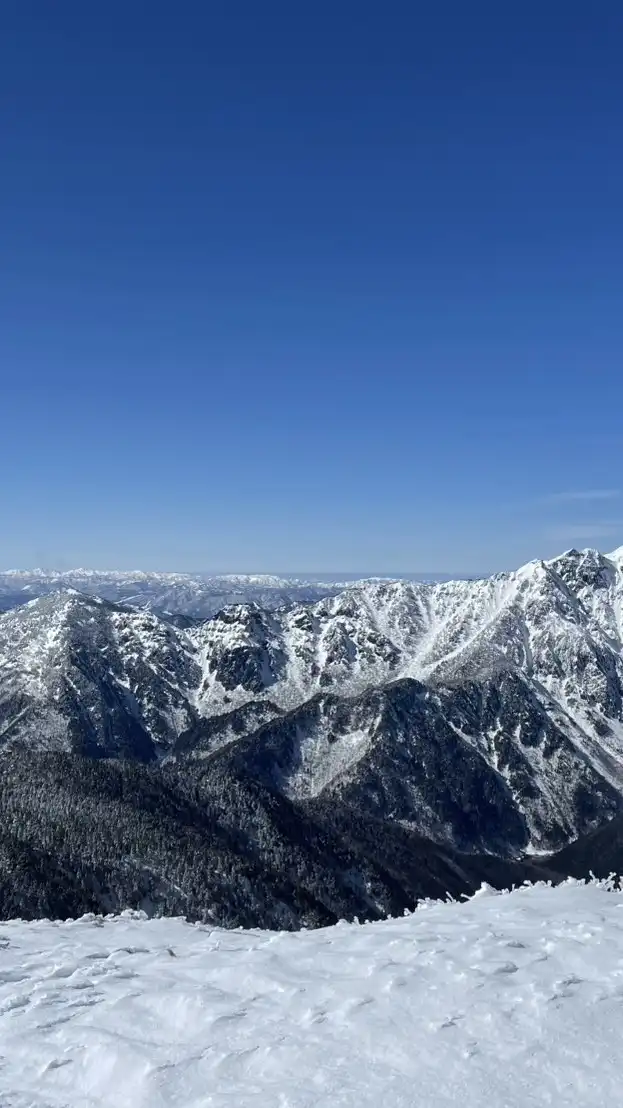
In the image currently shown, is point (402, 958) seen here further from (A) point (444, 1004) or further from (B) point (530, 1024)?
(B) point (530, 1024)

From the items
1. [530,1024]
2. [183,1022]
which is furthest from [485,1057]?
[183,1022]

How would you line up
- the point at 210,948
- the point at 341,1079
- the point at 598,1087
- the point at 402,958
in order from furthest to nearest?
the point at 210,948, the point at 402,958, the point at 341,1079, the point at 598,1087

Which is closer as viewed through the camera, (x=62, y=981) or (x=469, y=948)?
(x=469, y=948)

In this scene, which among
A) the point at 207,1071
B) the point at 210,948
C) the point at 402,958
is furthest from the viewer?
the point at 210,948

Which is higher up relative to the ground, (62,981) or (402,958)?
(402,958)

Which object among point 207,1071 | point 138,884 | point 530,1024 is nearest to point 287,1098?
point 207,1071

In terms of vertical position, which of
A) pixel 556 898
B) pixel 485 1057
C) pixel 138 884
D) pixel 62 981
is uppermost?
pixel 485 1057
